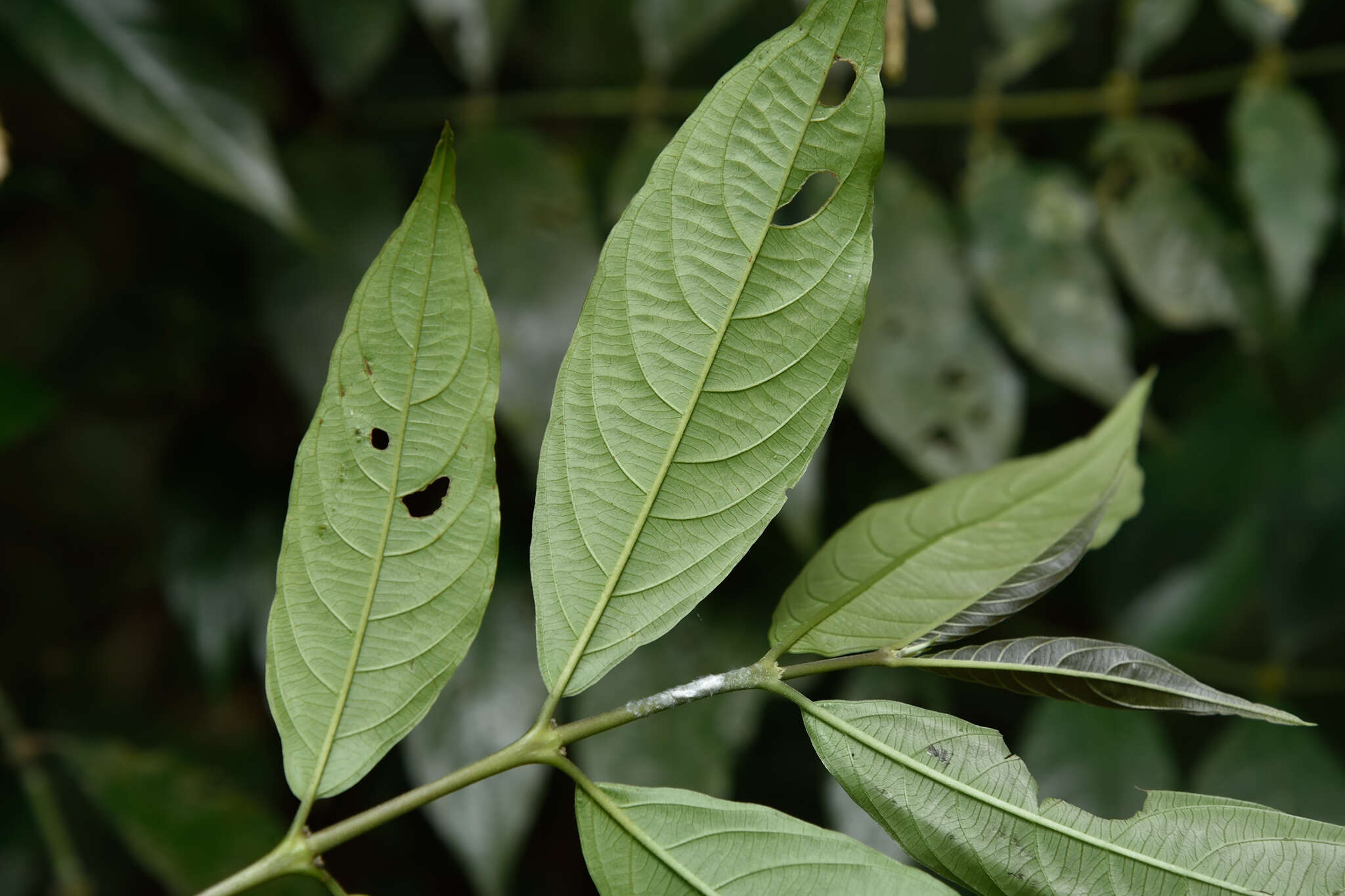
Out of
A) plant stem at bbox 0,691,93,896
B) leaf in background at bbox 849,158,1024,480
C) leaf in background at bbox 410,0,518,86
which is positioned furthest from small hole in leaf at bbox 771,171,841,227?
plant stem at bbox 0,691,93,896

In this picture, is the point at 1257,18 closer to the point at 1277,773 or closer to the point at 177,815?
the point at 1277,773

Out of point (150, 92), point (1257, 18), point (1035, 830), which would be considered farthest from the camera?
point (1257, 18)

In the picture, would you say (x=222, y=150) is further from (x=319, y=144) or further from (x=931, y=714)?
(x=931, y=714)

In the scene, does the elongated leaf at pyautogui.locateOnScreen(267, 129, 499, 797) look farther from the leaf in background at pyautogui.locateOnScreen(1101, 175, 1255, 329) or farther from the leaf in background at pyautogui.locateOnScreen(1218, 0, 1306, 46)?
the leaf in background at pyautogui.locateOnScreen(1218, 0, 1306, 46)

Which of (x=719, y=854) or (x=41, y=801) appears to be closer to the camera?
(x=719, y=854)

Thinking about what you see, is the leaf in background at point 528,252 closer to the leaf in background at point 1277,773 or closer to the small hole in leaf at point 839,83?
the small hole in leaf at point 839,83

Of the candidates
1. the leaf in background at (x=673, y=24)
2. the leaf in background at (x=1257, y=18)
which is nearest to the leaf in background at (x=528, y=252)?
the leaf in background at (x=673, y=24)

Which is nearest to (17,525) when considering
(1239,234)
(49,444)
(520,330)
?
(49,444)

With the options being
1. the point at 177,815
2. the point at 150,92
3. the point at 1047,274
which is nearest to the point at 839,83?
the point at 1047,274
